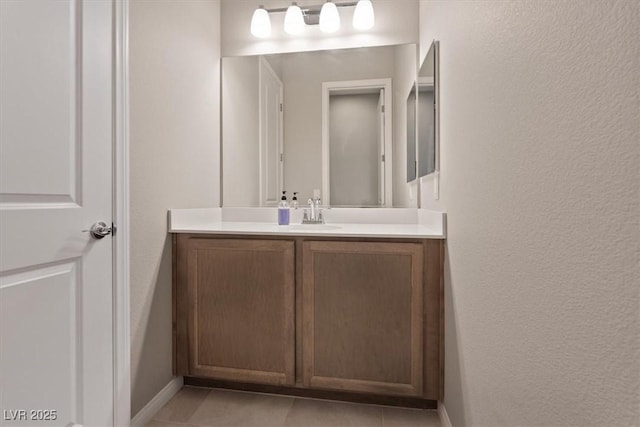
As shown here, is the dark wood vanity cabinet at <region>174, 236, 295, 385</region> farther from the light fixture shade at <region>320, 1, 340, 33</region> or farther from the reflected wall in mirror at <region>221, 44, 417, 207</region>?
the light fixture shade at <region>320, 1, 340, 33</region>

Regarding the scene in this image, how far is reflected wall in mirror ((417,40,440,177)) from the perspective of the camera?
5.20ft

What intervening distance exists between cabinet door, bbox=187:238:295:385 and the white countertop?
85 millimetres

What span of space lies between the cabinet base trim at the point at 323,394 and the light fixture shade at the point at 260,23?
2.08m

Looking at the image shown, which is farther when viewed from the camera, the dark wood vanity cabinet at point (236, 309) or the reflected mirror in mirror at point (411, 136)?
the reflected mirror in mirror at point (411, 136)

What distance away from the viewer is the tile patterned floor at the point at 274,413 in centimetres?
152

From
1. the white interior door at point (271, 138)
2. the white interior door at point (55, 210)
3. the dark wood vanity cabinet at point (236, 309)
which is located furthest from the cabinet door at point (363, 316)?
the white interior door at point (55, 210)

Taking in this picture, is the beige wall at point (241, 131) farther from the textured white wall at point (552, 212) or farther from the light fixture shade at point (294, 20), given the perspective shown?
the textured white wall at point (552, 212)

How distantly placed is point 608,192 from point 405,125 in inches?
67.5

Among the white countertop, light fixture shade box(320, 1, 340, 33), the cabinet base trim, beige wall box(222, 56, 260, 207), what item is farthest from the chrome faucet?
light fixture shade box(320, 1, 340, 33)

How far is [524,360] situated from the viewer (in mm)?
710

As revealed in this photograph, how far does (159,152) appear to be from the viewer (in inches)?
62.5

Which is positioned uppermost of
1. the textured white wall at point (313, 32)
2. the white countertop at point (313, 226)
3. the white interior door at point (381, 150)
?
the textured white wall at point (313, 32)

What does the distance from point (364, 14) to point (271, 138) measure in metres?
0.95

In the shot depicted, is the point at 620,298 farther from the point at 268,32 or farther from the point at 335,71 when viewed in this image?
the point at 268,32
